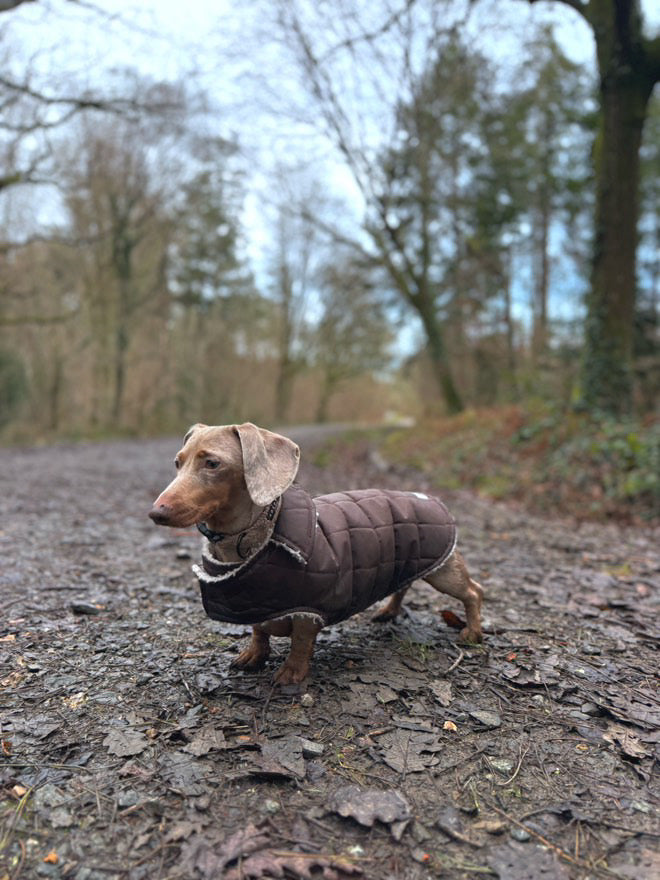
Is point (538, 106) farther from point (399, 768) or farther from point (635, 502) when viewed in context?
point (399, 768)

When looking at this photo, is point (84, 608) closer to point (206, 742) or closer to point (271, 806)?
point (206, 742)

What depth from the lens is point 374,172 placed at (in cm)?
1638

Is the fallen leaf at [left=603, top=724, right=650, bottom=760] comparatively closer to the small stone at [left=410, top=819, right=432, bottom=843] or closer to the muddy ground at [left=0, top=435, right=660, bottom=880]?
the muddy ground at [left=0, top=435, right=660, bottom=880]

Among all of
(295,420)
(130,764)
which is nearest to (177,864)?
(130,764)

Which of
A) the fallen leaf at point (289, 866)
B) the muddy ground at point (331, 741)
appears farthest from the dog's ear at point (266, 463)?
the fallen leaf at point (289, 866)

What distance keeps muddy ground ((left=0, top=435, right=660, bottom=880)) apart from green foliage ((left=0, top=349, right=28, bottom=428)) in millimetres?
15443

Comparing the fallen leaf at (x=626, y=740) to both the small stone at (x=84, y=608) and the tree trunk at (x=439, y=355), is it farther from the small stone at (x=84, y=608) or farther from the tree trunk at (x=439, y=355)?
the tree trunk at (x=439, y=355)

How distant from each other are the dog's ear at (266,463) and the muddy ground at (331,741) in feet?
3.23

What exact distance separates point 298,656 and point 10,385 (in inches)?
707

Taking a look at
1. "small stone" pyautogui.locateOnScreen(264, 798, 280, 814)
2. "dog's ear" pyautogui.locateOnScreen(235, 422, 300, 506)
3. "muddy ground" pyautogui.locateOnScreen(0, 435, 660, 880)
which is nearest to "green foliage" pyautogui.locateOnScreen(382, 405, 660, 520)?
"muddy ground" pyautogui.locateOnScreen(0, 435, 660, 880)

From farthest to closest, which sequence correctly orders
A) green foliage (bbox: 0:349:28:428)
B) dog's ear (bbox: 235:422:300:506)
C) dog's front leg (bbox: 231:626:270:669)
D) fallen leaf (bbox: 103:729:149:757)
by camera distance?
green foliage (bbox: 0:349:28:428) → dog's front leg (bbox: 231:626:270:669) → dog's ear (bbox: 235:422:300:506) → fallen leaf (bbox: 103:729:149:757)

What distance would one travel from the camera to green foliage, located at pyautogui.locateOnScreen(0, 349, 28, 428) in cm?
1755

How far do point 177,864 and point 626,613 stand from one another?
319 cm

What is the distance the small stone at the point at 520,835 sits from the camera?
189 cm
